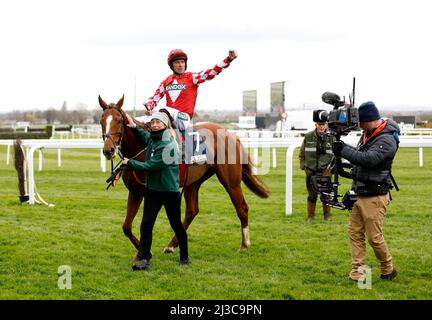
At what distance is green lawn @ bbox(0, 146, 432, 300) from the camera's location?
5.27m

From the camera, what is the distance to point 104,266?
242 inches

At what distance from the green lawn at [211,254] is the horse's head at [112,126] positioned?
1287 mm

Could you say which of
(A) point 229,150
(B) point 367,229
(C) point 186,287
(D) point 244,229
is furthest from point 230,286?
(A) point 229,150

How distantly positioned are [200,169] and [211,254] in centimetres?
108

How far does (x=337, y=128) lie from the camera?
214 inches

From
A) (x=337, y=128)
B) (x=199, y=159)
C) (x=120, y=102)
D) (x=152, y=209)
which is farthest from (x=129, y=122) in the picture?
(x=337, y=128)

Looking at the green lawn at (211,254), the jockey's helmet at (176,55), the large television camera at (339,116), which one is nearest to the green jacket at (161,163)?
the green lawn at (211,254)

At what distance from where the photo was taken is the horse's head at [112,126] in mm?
5962

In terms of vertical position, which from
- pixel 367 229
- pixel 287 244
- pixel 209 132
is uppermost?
pixel 209 132

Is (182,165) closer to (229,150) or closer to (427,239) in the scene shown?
(229,150)

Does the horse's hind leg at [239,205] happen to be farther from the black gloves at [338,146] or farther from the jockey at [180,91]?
the black gloves at [338,146]

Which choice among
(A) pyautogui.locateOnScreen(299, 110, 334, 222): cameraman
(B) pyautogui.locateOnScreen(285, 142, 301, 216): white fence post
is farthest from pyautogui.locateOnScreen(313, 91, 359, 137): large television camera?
(B) pyautogui.locateOnScreen(285, 142, 301, 216): white fence post

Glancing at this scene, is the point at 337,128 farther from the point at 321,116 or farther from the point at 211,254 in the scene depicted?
the point at 211,254

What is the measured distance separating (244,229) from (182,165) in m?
1.20
